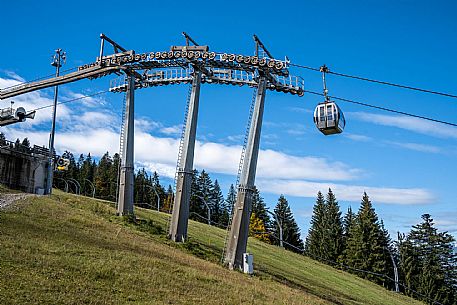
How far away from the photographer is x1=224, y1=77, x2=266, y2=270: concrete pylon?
2734 cm

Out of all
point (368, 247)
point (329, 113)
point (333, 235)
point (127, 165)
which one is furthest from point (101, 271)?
point (333, 235)

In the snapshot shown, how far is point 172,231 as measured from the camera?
3061cm

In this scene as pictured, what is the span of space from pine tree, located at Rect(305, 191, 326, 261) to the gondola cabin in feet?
228

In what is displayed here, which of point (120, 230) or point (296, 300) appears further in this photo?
point (120, 230)

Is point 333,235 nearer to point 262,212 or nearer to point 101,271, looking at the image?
point 262,212

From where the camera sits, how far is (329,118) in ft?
61.2

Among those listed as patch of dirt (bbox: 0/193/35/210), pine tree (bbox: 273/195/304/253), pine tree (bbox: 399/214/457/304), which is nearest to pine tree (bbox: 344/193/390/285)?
pine tree (bbox: 399/214/457/304)

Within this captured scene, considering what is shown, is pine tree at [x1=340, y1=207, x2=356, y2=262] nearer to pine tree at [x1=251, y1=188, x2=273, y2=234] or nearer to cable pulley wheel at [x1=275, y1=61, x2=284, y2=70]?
pine tree at [x1=251, y1=188, x2=273, y2=234]

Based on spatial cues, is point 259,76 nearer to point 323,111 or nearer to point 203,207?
point 323,111

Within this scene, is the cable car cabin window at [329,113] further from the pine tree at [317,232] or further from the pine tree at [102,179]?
the pine tree at [102,179]

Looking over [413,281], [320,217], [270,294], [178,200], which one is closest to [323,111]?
[270,294]

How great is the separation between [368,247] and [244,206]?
172 ft

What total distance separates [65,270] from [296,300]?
385 inches

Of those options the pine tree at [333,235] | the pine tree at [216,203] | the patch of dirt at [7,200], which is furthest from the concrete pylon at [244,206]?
the pine tree at [216,203]
